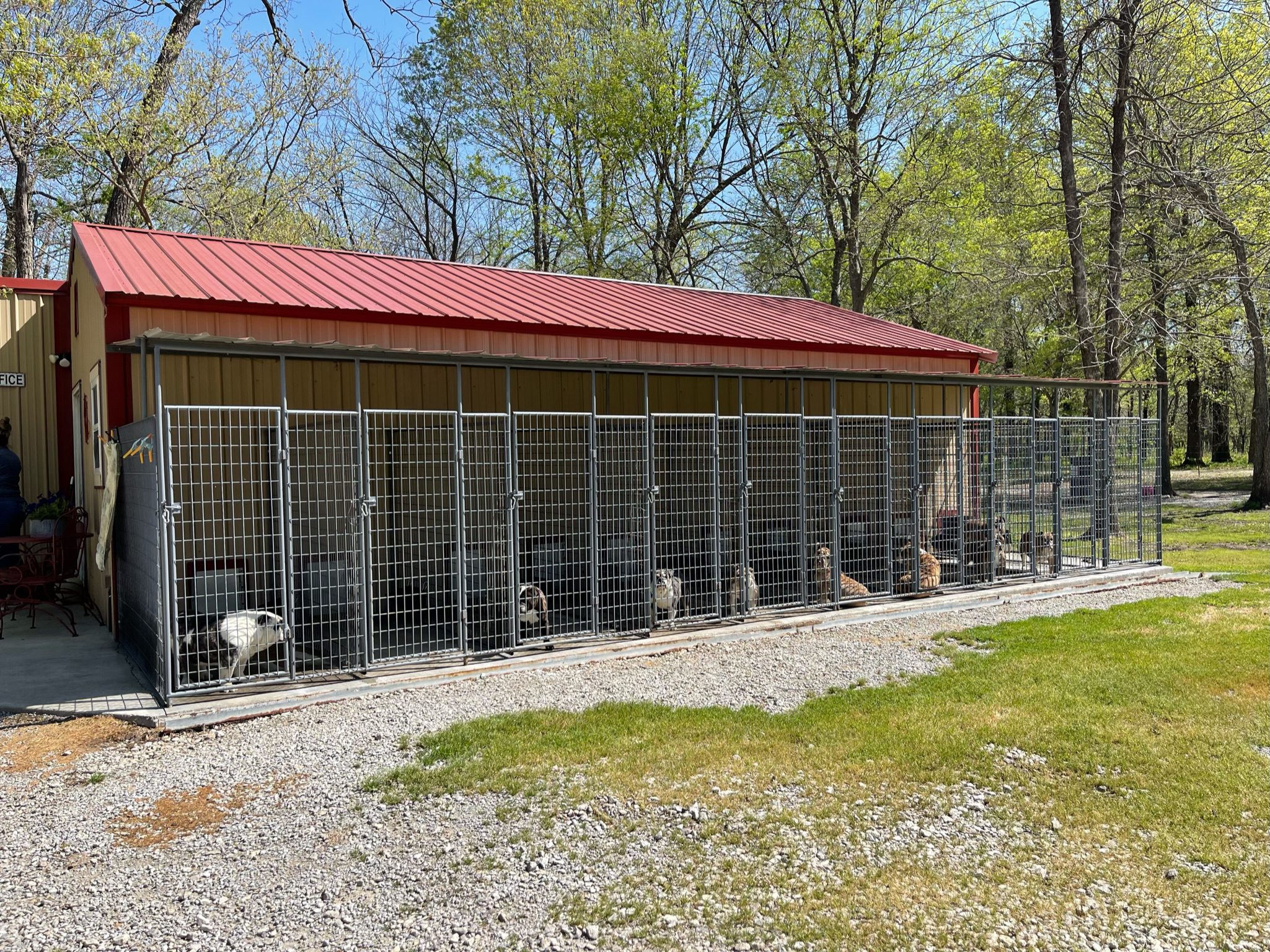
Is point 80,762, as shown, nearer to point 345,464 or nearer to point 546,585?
point 345,464

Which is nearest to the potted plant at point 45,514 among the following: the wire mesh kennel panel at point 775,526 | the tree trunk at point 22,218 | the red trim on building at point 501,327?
the red trim on building at point 501,327

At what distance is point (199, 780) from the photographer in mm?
4773

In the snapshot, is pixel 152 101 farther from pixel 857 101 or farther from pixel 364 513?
pixel 857 101

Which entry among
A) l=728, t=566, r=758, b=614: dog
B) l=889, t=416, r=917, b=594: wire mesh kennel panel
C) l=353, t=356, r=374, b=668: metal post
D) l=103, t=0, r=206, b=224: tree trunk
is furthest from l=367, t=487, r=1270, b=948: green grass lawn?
l=103, t=0, r=206, b=224: tree trunk

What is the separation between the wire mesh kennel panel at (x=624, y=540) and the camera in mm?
7922

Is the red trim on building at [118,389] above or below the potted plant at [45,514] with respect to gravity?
above

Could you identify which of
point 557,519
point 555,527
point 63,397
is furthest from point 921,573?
point 63,397

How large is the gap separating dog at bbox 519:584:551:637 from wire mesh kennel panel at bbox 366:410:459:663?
0.60m

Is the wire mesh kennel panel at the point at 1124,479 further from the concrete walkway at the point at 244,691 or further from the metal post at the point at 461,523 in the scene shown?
the metal post at the point at 461,523

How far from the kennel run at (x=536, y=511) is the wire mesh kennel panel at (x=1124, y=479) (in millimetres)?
36

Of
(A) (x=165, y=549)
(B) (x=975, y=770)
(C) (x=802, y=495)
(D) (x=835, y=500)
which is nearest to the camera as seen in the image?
(B) (x=975, y=770)

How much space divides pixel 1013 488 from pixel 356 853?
8.87 meters

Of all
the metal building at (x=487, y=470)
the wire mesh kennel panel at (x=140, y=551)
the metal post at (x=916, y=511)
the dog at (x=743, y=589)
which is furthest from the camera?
the metal post at (x=916, y=511)

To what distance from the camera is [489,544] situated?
7.43 metres
